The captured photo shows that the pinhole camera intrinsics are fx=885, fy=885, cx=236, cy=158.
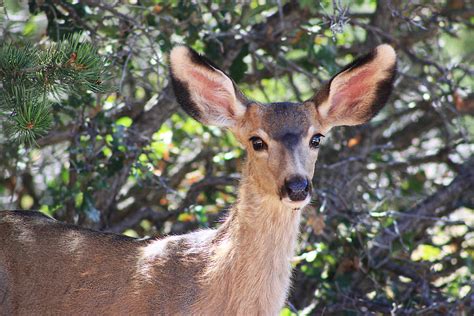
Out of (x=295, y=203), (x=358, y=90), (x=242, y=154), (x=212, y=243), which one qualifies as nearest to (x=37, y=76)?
(x=212, y=243)

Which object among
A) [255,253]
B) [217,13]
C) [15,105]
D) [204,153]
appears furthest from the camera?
[204,153]

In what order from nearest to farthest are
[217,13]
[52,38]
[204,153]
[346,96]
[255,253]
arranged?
[255,253]
[346,96]
[52,38]
[217,13]
[204,153]

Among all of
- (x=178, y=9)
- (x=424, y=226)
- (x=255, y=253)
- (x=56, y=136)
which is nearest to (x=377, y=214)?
(x=424, y=226)

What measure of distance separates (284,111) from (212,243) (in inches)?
35.3

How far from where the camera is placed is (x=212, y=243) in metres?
5.28

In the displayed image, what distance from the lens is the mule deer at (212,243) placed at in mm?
5000

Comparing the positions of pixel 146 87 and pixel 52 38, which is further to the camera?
pixel 146 87

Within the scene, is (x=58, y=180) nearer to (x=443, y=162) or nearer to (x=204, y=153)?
(x=204, y=153)

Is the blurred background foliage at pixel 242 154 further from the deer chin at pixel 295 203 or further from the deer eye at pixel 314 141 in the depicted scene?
the deer chin at pixel 295 203

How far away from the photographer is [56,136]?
23.0 feet

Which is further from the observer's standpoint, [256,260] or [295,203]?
[256,260]

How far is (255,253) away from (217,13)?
2.55 meters

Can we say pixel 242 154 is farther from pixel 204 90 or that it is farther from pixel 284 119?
pixel 284 119

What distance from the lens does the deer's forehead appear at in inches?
202
